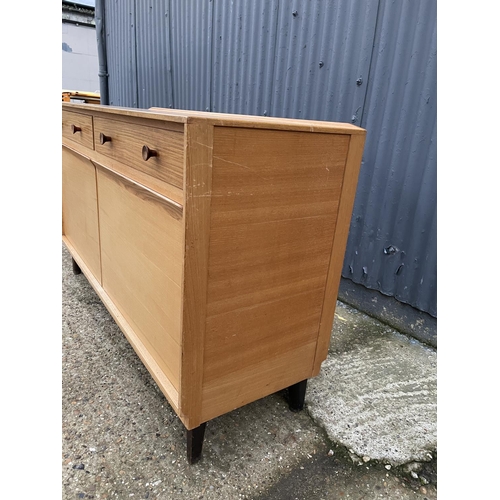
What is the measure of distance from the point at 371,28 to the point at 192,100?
2034 mm

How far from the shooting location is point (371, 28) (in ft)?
6.71

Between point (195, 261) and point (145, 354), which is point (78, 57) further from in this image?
point (195, 261)

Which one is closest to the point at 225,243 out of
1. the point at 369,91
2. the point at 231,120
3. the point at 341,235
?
the point at 231,120

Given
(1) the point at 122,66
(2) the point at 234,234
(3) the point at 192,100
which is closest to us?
(2) the point at 234,234

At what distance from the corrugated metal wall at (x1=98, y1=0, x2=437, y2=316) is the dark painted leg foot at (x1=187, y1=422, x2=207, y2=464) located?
1362mm

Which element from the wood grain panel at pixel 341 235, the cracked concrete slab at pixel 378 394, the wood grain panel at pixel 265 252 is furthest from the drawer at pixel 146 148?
the cracked concrete slab at pixel 378 394

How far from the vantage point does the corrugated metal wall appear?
6.33ft

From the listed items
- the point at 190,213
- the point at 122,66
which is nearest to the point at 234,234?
the point at 190,213

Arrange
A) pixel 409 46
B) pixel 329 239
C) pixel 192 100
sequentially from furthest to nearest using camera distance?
pixel 192 100 < pixel 409 46 < pixel 329 239

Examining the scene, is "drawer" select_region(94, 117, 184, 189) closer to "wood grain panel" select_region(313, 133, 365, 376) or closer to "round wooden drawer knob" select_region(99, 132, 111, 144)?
"round wooden drawer knob" select_region(99, 132, 111, 144)

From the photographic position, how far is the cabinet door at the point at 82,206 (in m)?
1.86

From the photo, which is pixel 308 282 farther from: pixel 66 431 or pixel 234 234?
pixel 66 431

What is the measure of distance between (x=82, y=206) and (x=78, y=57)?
13174 millimetres

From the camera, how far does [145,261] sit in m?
1.33
